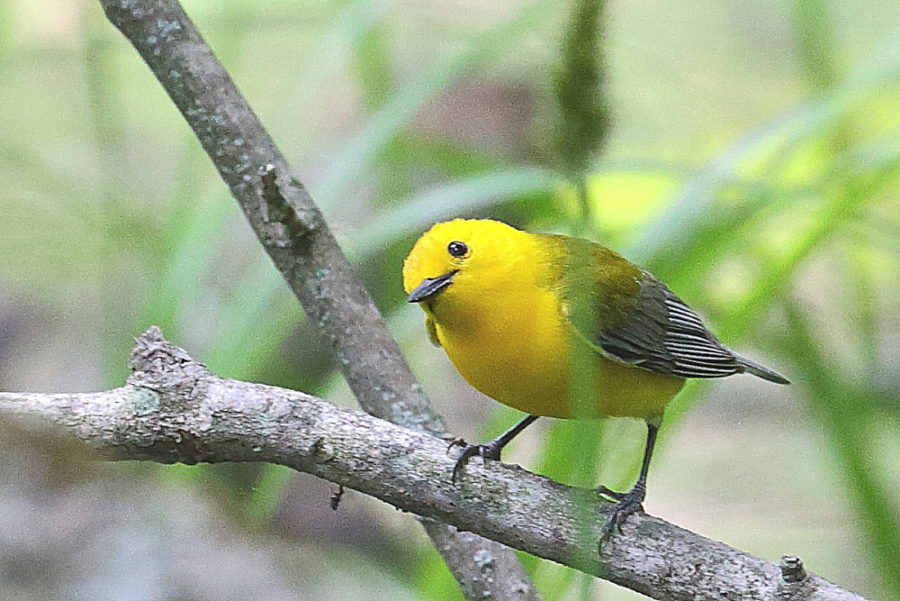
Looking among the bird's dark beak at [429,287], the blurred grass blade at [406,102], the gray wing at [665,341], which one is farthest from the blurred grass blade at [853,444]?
the blurred grass blade at [406,102]

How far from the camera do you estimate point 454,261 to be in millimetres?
1764

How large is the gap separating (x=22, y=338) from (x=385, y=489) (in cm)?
378

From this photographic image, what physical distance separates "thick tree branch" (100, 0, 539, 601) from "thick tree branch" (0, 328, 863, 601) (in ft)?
0.79

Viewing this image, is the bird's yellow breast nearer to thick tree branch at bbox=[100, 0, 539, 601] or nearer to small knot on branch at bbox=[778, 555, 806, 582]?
thick tree branch at bbox=[100, 0, 539, 601]

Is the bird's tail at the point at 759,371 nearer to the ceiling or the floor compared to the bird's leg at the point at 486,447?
nearer to the ceiling

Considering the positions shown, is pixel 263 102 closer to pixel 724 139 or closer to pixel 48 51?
pixel 724 139

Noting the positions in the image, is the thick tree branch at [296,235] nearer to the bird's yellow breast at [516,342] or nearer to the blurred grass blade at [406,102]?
the bird's yellow breast at [516,342]

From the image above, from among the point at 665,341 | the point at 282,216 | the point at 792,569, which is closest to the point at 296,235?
the point at 282,216

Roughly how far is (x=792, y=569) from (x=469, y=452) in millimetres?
419

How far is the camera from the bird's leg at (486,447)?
1343mm

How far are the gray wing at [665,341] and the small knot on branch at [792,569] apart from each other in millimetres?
643

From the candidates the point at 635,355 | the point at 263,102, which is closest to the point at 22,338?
the point at 263,102

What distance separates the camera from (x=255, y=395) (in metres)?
1.28

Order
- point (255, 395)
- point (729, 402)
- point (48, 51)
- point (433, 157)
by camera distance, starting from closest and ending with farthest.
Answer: point (255, 395), point (433, 157), point (48, 51), point (729, 402)
